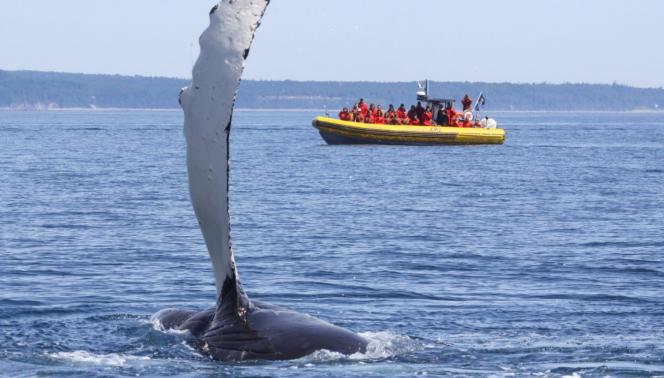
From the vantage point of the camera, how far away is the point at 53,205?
25.1 m

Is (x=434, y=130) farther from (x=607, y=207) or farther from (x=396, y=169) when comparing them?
(x=607, y=207)

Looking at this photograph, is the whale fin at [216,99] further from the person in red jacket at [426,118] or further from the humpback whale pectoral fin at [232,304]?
the person in red jacket at [426,118]

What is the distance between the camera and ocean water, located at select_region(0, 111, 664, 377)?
29.3ft

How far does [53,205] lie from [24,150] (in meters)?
28.2

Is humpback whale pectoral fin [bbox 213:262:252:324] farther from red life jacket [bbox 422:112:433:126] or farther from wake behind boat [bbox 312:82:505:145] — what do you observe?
red life jacket [bbox 422:112:433:126]

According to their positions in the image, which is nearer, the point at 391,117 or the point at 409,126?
the point at 409,126

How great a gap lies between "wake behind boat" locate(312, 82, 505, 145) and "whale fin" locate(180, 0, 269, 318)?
4632 cm

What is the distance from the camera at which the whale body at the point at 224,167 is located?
678 centimetres

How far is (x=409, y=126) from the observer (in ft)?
178

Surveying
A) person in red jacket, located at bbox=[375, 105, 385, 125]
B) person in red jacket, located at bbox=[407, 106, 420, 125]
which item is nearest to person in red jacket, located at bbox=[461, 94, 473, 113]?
person in red jacket, located at bbox=[407, 106, 420, 125]

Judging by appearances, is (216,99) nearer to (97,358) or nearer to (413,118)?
(97,358)

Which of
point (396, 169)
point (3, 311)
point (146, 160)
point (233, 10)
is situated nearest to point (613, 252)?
point (3, 311)

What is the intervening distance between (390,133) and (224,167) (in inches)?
1850

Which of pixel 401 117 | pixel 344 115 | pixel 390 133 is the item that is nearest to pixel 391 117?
pixel 401 117
